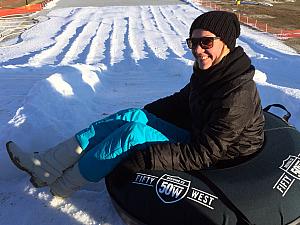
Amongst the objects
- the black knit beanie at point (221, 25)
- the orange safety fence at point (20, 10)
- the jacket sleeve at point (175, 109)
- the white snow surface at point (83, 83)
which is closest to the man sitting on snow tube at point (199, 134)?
the black knit beanie at point (221, 25)

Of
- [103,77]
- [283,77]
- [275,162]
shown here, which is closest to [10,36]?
[103,77]

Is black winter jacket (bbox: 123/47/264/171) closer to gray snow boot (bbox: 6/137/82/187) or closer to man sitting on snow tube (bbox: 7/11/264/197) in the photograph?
man sitting on snow tube (bbox: 7/11/264/197)

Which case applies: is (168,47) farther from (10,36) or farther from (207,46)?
(207,46)

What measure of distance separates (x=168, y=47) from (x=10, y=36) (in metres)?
6.49

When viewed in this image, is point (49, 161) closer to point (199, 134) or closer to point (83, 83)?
point (199, 134)

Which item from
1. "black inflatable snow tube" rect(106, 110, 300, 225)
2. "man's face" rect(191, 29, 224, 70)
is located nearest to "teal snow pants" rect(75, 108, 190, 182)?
"black inflatable snow tube" rect(106, 110, 300, 225)

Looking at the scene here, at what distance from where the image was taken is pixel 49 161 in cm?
295

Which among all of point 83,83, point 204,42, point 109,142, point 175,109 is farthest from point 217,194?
point 83,83

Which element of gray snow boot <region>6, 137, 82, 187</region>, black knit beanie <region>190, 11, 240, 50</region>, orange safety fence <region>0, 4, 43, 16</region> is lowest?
orange safety fence <region>0, 4, 43, 16</region>

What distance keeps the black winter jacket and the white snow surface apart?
26.5 inches

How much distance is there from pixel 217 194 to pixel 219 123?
15.8 inches

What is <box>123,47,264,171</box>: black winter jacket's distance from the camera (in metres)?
2.47

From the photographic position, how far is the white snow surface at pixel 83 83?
3.12 meters

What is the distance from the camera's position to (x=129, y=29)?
1549 cm
